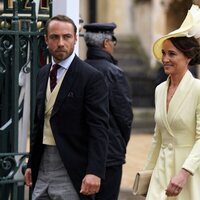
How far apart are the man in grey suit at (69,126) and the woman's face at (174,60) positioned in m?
0.45

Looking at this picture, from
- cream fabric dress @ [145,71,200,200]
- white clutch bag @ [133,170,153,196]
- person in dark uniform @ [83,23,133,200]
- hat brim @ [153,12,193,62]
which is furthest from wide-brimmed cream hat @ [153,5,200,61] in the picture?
person in dark uniform @ [83,23,133,200]

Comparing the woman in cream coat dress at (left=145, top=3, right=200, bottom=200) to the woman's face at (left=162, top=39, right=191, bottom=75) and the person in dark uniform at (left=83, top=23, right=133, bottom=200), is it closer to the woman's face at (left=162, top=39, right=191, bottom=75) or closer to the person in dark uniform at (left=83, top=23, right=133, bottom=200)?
the woman's face at (left=162, top=39, right=191, bottom=75)

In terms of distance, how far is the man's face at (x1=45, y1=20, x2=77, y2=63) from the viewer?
6145mm

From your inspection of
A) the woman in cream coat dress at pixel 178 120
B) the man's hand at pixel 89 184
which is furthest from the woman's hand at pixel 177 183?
the man's hand at pixel 89 184

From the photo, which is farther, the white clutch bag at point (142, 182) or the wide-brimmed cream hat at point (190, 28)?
the white clutch bag at point (142, 182)

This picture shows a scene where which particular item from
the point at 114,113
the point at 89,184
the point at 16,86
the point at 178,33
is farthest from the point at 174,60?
the point at 114,113

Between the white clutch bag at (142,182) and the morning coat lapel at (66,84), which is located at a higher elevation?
the morning coat lapel at (66,84)

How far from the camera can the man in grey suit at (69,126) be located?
20.0ft

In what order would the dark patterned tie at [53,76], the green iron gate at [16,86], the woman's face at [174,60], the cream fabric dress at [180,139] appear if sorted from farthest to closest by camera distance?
the green iron gate at [16,86] → the dark patterned tie at [53,76] → the woman's face at [174,60] → the cream fabric dress at [180,139]

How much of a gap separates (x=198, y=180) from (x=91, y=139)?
2.34 feet

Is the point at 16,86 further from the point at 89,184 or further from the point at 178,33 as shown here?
the point at 178,33

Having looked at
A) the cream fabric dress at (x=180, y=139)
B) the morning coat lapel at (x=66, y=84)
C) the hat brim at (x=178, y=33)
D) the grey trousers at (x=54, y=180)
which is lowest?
the grey trousers at (x=54, y=180)

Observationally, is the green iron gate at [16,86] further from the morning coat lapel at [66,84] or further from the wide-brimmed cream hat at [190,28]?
the wide-brimmed cream hat at [190,28]

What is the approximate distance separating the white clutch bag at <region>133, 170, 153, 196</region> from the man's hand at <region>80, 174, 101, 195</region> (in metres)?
0.27
